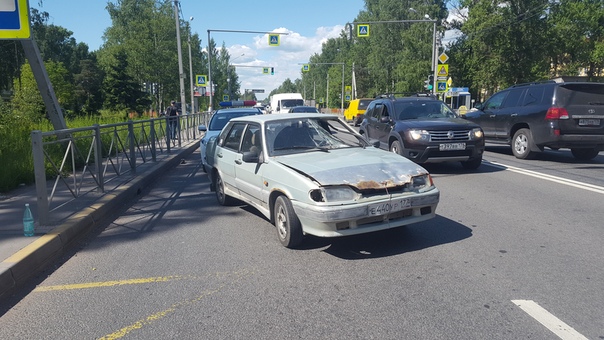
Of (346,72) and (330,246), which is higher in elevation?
(346,72)

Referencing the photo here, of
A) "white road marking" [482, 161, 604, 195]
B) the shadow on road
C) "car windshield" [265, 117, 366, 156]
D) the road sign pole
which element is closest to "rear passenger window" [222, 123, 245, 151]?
"car windshield" [265, 117, 366, 156]

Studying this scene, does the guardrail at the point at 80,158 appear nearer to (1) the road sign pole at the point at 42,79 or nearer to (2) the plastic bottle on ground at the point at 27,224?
(2) the plastic bottle on ground at the point at 27,224

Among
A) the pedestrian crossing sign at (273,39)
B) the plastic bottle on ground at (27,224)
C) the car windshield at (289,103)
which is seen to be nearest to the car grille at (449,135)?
the plastic bottle on ground at (27,224)

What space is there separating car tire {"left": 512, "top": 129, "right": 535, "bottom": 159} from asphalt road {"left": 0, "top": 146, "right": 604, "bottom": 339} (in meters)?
5.18

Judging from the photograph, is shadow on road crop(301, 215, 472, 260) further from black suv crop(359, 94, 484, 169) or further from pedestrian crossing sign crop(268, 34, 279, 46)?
pedestrian crossing sign crop(268, 34, 279, 46)

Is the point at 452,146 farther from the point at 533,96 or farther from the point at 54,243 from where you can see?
the point at 54,243

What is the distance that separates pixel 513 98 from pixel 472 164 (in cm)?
350

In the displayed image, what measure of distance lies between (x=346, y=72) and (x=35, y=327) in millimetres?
81051

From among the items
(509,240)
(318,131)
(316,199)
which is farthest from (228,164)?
(509,240)

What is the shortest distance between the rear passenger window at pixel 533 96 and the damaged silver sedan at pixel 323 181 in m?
7.25

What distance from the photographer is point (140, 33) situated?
150 feet

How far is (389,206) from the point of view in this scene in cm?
480

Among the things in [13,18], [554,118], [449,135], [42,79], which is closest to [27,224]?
[13,18]

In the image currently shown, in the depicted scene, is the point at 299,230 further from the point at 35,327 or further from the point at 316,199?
the point at 35,327
